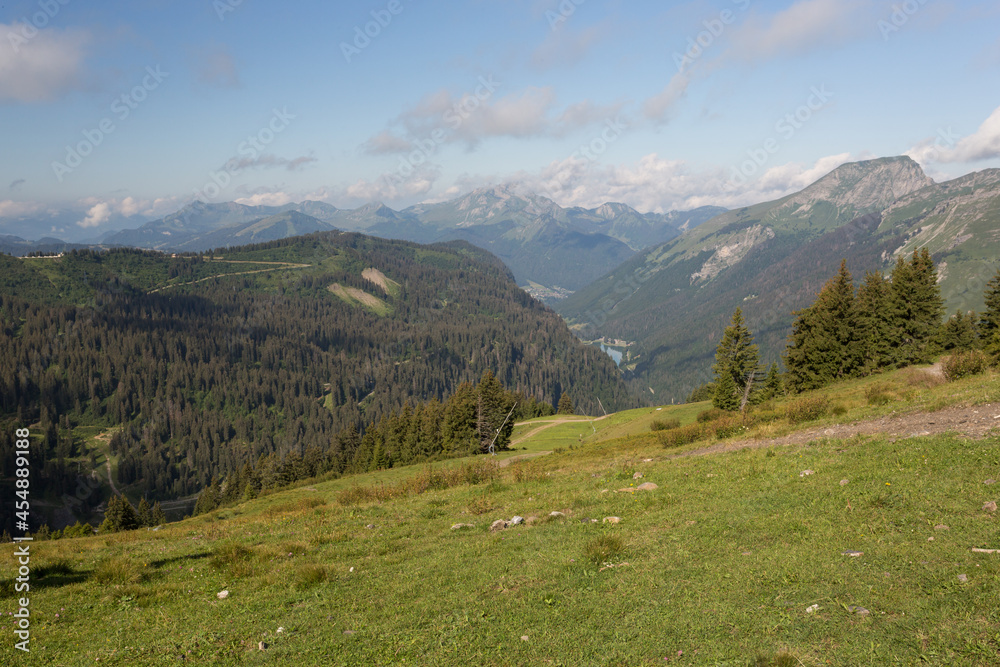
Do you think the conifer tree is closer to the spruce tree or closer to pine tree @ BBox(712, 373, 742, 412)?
the spruce tree

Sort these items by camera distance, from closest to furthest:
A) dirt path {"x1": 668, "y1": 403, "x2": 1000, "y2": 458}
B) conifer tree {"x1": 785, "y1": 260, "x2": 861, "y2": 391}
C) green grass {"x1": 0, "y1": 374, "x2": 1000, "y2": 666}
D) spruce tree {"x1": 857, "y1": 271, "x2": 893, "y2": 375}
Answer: green grass {"x1": 0, "y1": 374, "x2": 1000, "y2": 666} < dirt path {"x1": 668, "y1": 403, "x2": 1000, "y2": 458} < spruce tree {"x1": 857, "y1": 271, "x2": 893, "y2": 375} < conifer tree {"x1": 785, "y1": 260, "x2": 861, "y2": 391}

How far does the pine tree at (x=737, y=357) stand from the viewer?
58.8 m

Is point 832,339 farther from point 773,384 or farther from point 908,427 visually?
point 908,427

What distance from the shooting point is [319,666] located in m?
8.13

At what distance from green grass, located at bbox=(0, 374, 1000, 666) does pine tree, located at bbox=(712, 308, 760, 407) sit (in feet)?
142

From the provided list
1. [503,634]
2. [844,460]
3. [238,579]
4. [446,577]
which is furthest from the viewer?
[844,460]

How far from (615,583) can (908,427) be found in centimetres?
1575

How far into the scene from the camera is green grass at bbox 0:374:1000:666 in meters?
7.75

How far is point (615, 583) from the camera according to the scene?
10.4 m

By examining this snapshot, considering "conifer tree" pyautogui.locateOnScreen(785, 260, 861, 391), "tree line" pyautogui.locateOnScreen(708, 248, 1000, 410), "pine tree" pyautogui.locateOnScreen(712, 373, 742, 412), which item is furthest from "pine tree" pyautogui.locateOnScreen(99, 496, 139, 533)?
"conifer tree" pyautogui.locateOnScreen(785, 260, 861, 391)

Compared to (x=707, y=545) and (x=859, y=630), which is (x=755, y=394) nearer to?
(x=707, y=545)

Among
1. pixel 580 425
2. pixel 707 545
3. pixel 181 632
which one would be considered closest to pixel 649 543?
pixel 707 545

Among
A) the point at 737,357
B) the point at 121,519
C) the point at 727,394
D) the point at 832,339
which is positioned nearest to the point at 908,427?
the point at 832,339

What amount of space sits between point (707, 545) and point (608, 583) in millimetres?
2985
